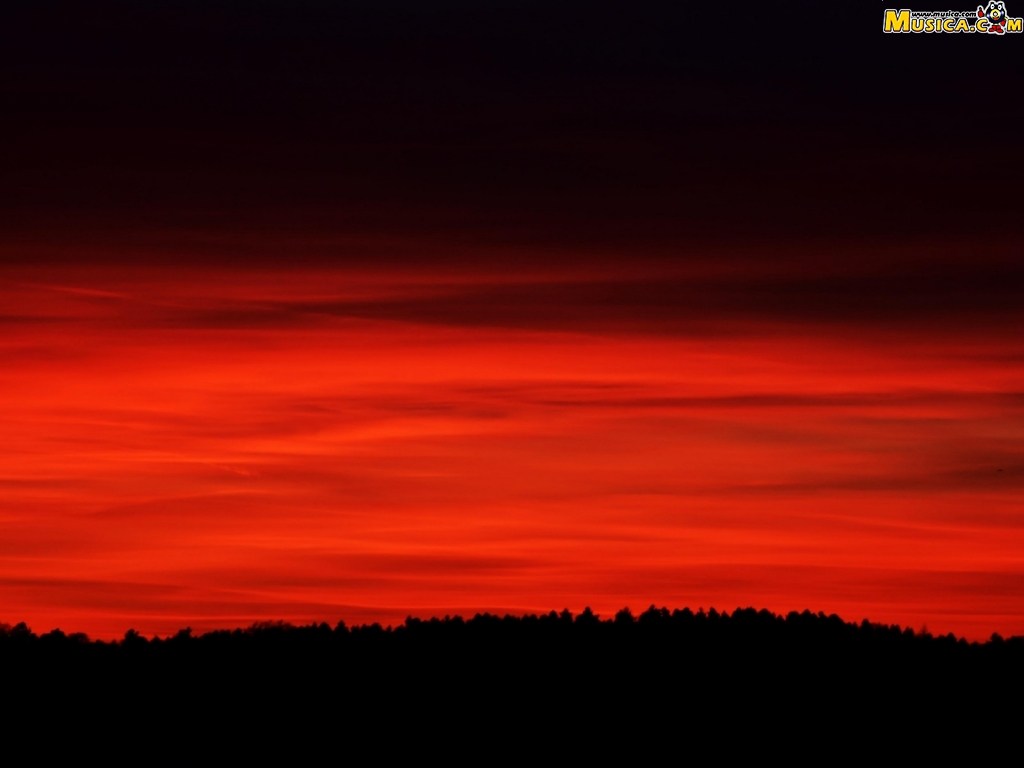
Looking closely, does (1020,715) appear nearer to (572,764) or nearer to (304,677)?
(572,764)

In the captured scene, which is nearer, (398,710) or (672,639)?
(398,710)

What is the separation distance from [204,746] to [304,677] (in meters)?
5.71

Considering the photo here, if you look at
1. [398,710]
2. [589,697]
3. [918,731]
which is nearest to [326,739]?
[398,710]

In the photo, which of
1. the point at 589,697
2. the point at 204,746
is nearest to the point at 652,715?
the point at 589,697

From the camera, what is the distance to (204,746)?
256 ft

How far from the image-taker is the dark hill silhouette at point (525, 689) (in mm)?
79125

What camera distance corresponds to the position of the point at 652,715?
8194 cm

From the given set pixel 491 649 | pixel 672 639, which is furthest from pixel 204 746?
pixel 672 639

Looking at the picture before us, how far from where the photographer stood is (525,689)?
82.5 meters

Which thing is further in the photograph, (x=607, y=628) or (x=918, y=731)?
(x=607, y=628)

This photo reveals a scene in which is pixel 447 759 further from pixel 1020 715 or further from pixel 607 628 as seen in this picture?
pixel 1020 715

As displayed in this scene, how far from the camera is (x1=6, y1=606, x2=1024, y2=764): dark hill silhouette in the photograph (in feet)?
260

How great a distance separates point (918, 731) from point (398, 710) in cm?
1642

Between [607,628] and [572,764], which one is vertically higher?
[607,628]
